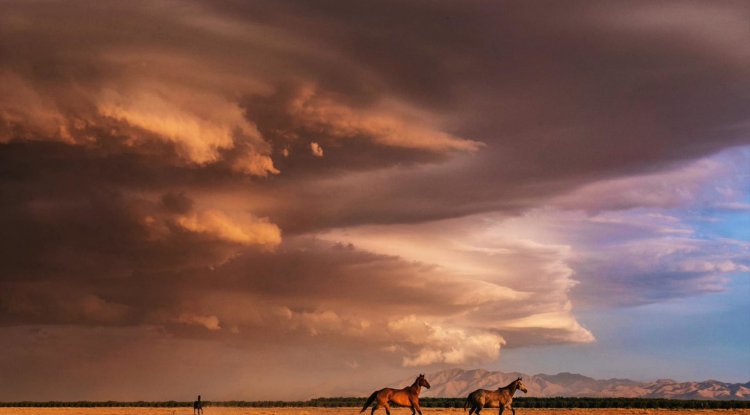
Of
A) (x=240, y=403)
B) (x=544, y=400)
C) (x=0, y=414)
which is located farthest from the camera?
(x=240, y=403)

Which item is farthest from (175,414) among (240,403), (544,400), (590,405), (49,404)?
(49,404)

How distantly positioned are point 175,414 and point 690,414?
5089 centimetres

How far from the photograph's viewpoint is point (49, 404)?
558 feet

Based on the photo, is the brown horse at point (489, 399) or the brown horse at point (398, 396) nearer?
the brown horse at point (398, 396)

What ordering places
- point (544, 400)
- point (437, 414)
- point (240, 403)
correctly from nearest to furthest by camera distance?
1. point (437, 414)
2. point (544, 400)
3. point (240, 403)

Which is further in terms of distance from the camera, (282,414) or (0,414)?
(0,414)

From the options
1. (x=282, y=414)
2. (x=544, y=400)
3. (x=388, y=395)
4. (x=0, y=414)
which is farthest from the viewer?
(x=544, y=400)

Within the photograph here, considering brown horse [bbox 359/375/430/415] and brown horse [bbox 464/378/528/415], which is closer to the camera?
brown horse [bbox 359/375/430/415]

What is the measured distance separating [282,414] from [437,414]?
16798mm

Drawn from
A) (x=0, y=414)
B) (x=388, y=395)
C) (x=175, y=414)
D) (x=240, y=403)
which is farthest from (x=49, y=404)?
(x=388, y=395)

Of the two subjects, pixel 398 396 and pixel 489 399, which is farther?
pixel 489 399

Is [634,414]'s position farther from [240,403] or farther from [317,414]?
[240,403]

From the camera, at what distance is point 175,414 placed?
83688mm

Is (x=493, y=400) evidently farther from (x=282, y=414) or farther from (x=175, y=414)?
(x=175, y=414)
